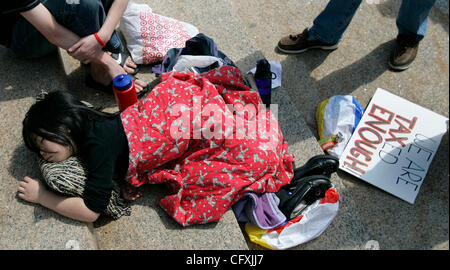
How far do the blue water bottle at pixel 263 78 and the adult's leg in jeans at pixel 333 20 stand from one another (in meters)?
0.84

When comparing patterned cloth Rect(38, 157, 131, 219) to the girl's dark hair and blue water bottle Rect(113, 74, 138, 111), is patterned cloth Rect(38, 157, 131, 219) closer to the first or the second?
the girl's dark hair

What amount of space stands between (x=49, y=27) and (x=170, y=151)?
0.92 metres

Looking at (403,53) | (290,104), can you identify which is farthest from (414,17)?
(290,104)

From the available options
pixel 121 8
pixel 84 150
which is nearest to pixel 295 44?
pixel 121 8

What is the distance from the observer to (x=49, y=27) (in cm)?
192

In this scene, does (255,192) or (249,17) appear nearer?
(255,192)

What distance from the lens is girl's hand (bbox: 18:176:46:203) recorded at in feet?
6.00

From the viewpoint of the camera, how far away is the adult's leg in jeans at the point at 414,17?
271 centimetres

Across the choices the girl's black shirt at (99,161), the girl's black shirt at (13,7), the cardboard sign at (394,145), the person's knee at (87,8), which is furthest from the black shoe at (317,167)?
the girl's black shirt at (13,7)

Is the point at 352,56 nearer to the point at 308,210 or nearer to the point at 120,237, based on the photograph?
the point at 308,210

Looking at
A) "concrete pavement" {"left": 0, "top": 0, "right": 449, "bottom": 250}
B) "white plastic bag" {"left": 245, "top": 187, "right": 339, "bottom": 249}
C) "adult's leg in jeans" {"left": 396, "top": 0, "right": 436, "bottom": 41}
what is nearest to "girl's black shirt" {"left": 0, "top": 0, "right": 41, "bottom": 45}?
"concrete pavement" {"left": 0, "top": 0, "right": 449, "bottom": 250}

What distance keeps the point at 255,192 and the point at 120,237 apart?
2.56 feet

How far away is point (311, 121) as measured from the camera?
2.84 meters

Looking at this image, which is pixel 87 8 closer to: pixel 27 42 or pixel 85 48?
pixel 85 48
